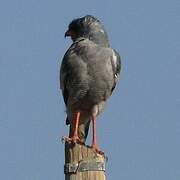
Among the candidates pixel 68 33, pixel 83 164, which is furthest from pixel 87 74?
pixel 83 164

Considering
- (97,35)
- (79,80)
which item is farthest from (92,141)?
(97,35)

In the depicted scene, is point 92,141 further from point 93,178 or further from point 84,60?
point 93,178

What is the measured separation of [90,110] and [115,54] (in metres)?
1.07

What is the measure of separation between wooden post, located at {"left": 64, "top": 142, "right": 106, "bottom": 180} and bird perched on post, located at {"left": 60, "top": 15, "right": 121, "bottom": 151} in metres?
2.90

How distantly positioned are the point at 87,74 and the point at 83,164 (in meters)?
3.72

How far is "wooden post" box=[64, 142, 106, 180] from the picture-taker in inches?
281

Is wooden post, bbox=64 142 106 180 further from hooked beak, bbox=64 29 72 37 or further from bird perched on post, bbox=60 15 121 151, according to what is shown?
hooked beak, bbox=64 29 72 37

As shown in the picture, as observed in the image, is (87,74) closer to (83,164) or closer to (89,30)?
(89,30)

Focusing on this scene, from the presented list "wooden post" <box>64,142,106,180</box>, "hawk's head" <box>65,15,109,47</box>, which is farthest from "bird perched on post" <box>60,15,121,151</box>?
"wooden post" <box>64,142,106,180</box>

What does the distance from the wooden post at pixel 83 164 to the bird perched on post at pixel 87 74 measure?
2905 mm

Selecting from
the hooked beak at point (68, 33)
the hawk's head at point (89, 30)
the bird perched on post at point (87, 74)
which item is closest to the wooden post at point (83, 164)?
the bird perched on post at point (87, 74)

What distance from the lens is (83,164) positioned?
7.17 m

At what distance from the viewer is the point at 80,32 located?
1145 cm

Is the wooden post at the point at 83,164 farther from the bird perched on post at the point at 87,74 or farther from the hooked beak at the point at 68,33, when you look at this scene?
the hooked beak at the point at 68,33
